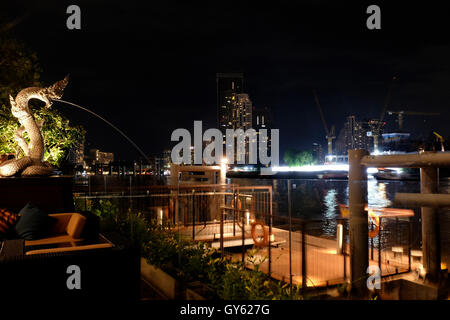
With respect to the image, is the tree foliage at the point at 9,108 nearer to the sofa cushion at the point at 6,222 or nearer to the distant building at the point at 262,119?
the sofa cushion at the point at 6,222

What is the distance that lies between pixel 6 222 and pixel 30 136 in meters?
3.79

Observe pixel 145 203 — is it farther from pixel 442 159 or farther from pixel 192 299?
pixel 442 159

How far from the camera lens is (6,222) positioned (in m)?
5.77

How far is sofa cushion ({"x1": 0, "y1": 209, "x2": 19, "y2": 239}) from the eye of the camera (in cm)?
570

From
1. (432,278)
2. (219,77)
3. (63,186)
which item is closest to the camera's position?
(432,278)

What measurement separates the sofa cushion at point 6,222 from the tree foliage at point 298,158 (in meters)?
126

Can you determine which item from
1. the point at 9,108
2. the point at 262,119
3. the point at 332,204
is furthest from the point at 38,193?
the point at 262,119

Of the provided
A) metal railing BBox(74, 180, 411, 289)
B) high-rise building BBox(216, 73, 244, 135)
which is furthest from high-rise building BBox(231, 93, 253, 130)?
metal railing BBox(74, 180, 411, 289)

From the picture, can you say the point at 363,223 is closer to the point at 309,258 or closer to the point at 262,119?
the point at 309,258

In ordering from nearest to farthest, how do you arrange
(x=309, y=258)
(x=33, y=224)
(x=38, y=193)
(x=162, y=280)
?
(x=162, y=280) → (x=33, y=224) → (x=309, y=258) → (x=38, y=193)

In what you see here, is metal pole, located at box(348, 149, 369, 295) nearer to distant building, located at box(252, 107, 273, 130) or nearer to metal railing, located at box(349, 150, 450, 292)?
metal railing, located at box(349, 150, 450, 292)
